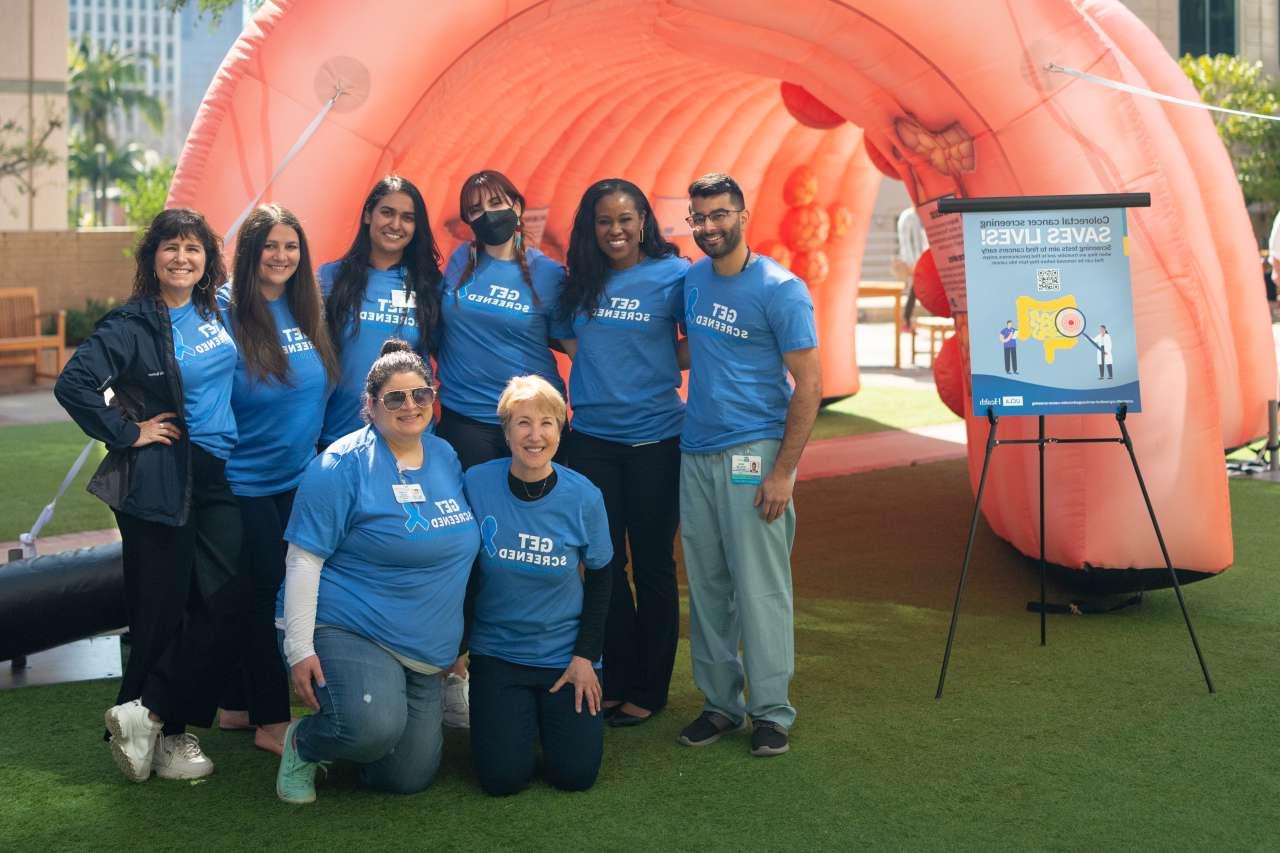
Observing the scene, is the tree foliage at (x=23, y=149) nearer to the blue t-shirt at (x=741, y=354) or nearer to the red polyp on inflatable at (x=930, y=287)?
the red polyp on inflatable at (x=930, y=287)

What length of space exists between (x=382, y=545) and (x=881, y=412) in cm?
764

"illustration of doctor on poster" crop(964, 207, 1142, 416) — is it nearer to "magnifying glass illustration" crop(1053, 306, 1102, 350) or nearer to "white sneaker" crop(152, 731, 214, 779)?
"magnifying glass illustration" crop(1053, 306, 1102, 350)

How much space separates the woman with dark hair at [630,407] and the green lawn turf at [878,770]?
212mm

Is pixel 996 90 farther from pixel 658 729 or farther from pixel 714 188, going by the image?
pixel 658 729

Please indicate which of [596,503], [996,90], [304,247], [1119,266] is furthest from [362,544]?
[996,90]

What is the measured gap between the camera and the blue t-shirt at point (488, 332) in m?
3.88

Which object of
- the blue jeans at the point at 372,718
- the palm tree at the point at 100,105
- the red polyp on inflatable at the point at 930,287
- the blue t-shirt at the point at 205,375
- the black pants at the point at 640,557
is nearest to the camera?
the blue jeans at the point at 372,718

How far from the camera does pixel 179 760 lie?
3461mm

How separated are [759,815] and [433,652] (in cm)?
84

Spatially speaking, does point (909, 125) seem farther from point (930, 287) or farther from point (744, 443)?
point (744, 443)

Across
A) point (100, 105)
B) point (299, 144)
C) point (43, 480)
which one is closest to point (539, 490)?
point (299, 144)

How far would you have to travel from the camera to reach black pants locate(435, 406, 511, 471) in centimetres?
387

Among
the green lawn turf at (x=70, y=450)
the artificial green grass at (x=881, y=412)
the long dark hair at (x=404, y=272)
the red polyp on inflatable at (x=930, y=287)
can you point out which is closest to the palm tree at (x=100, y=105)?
the green lawn turf at (x=70, y=450)

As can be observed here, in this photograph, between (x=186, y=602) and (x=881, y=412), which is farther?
(x=881, y=412)
